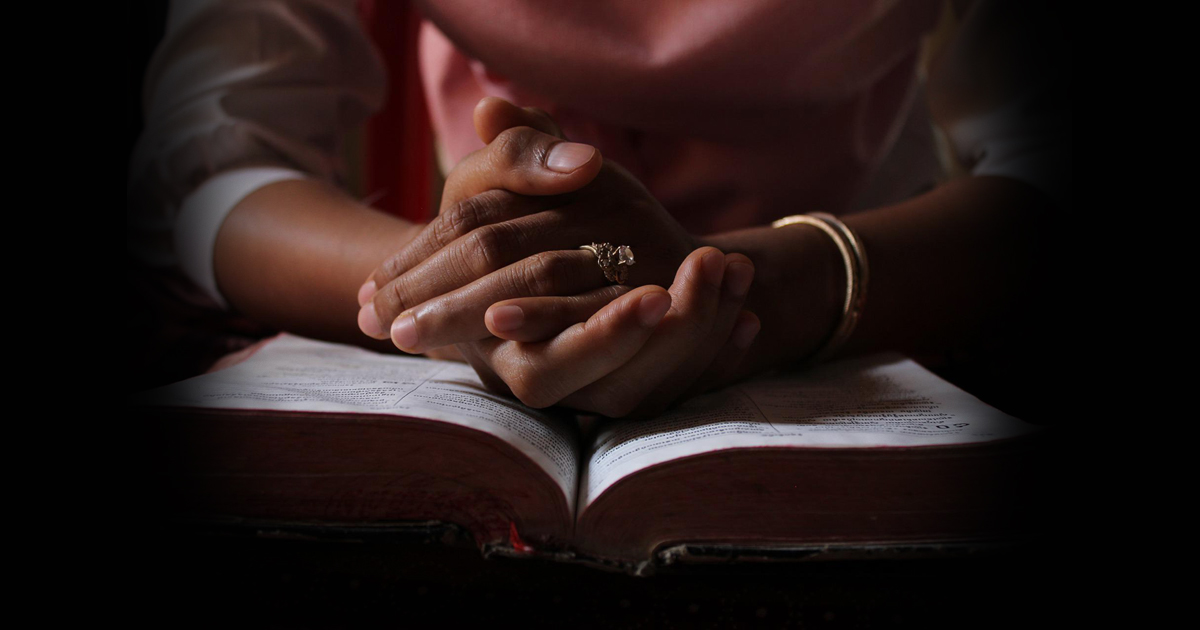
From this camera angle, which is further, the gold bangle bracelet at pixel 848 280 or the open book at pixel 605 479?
the gold bangle bracelet at pixel 848 280

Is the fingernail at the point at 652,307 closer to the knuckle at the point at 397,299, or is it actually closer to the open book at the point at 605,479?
the open book at the point at 605,479

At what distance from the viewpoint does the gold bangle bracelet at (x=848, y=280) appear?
683 mm

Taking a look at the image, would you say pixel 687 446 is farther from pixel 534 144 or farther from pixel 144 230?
pixel 144 230

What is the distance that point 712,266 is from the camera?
1.62ft

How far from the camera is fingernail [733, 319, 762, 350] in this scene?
56cm

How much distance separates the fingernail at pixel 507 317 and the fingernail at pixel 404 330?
3.1 inches

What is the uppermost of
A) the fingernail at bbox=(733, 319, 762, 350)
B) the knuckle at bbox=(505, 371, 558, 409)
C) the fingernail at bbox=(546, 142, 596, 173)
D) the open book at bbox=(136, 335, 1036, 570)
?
the fingernail at bbox=(546, 142, 596, 173)

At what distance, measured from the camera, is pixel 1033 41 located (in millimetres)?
1002

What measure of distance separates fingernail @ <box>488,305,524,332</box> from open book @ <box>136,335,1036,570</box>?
0.06 m

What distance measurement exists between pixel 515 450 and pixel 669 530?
0.11 meters

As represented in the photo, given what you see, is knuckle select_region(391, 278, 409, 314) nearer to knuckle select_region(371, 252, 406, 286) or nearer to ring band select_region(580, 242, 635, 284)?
knuckle select_region(371, 252, 406, 286)

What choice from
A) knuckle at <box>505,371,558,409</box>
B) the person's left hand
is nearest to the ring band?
the person's left hand

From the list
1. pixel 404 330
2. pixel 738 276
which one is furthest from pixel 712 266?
pixel 404 330

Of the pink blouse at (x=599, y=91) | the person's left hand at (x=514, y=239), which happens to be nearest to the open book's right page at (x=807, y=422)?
the person's left hand at (x=514, y=239)
